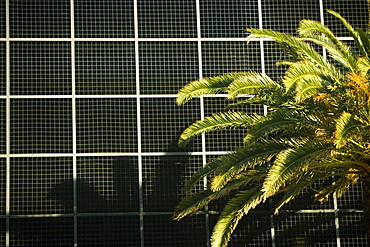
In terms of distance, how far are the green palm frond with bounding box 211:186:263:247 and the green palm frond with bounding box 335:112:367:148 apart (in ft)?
9.00

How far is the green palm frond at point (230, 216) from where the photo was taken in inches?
615

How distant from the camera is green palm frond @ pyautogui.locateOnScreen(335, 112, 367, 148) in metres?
13.7

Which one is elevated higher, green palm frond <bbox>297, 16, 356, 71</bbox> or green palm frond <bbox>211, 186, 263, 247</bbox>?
green palm frond <bbox>297, 16, 356, 71</bbox>

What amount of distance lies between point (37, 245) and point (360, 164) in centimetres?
1009

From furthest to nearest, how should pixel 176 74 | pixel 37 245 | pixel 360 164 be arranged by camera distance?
pixel 176 74 → pixel 37 245 → pixel 360 164

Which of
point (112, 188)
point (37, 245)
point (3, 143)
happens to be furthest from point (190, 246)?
point (3, 143)

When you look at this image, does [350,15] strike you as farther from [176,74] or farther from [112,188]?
[112,188]

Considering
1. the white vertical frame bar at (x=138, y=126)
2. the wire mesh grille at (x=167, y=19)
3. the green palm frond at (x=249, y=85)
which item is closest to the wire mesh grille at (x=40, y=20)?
the white vertical frame bar at (x=138, y=126)

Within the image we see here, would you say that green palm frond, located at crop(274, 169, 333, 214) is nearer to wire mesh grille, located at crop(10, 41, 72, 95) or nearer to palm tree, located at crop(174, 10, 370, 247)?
palm tree, located at crop(174, 10, 370, 247)

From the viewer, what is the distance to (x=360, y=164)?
15992mm

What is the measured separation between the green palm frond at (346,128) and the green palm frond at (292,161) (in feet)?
2.84

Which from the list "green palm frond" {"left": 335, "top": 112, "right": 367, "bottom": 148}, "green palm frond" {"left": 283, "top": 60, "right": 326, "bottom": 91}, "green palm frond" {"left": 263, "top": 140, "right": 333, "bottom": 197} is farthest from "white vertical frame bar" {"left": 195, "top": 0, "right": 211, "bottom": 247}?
"green palm frond" {"left": 335, "top": 112, "right": 367, "bottom": 148}

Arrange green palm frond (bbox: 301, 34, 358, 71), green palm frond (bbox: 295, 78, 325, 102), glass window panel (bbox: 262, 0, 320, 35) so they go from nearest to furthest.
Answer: green palm frond (bbox: 295, 78, 325, 102), green palm frond (bbox: 301, 34, 358, 71), glass window panel (bbox: 262, 0, 320, 35)

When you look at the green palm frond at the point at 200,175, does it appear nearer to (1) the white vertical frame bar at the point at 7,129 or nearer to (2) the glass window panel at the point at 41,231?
(2) the glass window panel at the point at 41,231
